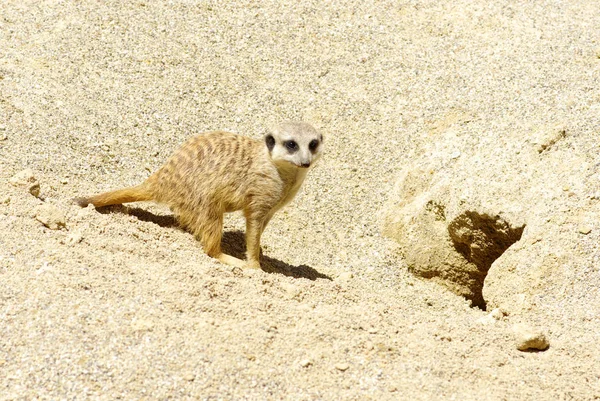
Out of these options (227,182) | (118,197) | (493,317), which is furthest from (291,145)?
(493,317)

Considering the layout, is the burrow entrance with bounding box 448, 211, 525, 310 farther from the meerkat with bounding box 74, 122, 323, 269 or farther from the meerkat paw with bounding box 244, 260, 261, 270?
the meerkat paw with bounding box 244, 260, 261, 270

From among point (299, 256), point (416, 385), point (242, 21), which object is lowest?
point (299, 256)

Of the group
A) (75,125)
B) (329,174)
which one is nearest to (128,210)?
(75,125)

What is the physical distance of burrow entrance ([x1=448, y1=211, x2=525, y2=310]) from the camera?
3271 mm

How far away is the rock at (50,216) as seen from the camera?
2.69m

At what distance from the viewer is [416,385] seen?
2078 mm

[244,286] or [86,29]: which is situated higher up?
[86,29]

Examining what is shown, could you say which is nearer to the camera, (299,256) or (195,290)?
(195,290)

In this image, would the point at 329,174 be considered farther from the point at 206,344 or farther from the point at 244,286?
the point at 206,344

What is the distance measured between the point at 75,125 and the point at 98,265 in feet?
4.48

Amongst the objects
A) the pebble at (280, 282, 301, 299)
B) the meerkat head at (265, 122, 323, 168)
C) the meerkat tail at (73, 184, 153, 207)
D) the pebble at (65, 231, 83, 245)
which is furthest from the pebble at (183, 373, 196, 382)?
the meerkat head at (265, 122, 323, 168)

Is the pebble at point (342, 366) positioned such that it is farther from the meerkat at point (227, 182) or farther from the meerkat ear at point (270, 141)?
the meerkat ear at point (270, 141)

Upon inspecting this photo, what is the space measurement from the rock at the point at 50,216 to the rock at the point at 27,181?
0.67 ft

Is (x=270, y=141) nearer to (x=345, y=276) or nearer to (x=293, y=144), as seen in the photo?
(x=293, y=144)
